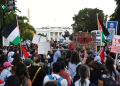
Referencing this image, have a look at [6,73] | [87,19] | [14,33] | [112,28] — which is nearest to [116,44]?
[6,73]

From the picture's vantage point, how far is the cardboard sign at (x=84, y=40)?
7168 mm

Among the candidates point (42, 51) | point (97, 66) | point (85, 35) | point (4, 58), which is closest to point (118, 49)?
point (85, 35)

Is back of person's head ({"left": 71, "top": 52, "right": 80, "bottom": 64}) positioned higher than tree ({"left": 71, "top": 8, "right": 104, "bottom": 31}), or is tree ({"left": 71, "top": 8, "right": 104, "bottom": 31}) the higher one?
tree ({"left": 71, "top": 8, "right": 104, "bottom": 31})

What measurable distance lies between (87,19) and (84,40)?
4361 centimetres

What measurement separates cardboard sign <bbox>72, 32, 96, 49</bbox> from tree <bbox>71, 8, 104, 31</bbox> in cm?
3626

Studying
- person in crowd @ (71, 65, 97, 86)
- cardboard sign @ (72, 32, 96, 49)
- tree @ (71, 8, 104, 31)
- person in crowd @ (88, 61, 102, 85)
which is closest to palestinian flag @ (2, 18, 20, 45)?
cardboard sign @ (72, 32, 96, 49)

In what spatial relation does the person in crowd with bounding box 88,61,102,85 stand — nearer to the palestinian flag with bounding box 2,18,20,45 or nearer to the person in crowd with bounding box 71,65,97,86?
the person in crowd with bounding box 71,65,97,86

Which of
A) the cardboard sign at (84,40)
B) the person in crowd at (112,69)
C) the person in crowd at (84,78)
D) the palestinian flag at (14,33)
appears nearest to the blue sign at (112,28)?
the cardboard sign at (84,40)

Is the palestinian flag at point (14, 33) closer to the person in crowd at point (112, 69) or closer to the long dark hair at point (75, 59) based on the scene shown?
the long dark hair at point (75, 59)

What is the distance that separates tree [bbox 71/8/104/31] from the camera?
46.9 meters

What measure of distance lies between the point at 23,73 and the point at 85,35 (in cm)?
362

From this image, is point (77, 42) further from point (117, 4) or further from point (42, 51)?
point (117, 4)

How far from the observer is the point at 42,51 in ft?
26.1

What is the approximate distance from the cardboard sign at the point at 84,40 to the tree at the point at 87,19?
119 feet
